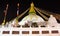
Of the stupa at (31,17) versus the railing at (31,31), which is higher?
the stupa at (31,17)

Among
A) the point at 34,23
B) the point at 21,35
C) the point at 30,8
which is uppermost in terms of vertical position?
the point at 30,8

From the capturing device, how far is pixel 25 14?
31.6 ft

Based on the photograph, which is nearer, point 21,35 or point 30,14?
point 21,35

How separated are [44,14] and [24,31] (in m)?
2.58

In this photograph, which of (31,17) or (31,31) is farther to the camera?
(31,17)

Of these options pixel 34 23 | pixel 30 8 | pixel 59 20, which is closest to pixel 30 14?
pixel 30 8

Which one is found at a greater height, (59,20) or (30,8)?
(30,8)

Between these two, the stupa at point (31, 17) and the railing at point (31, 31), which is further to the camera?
the stupa at point (31, 17)

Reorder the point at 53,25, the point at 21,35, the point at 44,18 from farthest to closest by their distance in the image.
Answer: the point at 44,18
the point at 53,25
the point at 21,35

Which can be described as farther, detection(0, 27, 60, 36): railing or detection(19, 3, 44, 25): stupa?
detection(19, 3, 44, 25): stupa

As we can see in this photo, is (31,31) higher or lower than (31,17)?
lower

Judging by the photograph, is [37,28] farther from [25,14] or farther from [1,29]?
[25,14]

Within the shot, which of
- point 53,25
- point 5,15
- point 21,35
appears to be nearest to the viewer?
point 21,35

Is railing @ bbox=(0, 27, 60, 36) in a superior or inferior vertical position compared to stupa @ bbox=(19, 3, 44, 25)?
inferior
